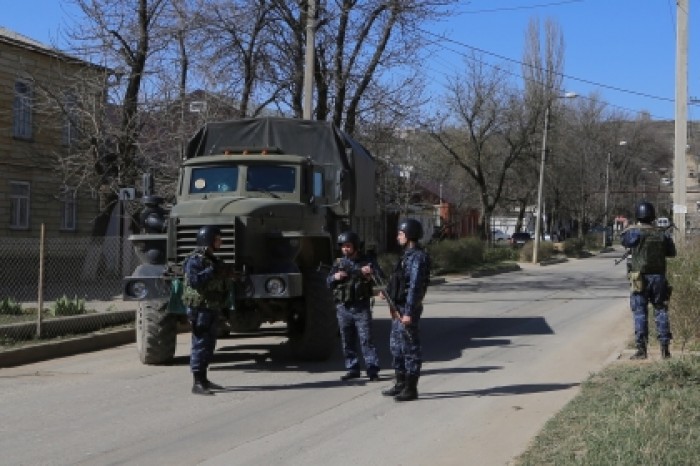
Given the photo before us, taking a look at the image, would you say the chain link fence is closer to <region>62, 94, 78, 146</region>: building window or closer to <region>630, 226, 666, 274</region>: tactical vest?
<region>62, 94, 78, 146</region>: building window

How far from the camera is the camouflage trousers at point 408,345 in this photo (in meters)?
8.20

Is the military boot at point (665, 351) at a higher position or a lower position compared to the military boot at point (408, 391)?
higher

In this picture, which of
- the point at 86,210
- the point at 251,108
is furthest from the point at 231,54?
the point at 86,210

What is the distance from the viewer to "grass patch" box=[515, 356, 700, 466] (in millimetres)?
5332

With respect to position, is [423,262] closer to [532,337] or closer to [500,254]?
[532,337]

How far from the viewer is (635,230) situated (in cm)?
1038

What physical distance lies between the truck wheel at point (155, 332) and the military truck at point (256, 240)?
0.01m

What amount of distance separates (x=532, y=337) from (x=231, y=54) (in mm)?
12588

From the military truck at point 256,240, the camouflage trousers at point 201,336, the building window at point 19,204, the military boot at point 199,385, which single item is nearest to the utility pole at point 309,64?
the military truck at point 256,240

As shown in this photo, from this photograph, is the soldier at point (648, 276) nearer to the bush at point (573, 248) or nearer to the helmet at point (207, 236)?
the helmet at point (207, 236)

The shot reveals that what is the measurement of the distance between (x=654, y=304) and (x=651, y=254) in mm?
595

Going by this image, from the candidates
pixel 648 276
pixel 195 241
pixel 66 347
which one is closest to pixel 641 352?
pixel 648 276

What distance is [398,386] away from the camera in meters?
8.62

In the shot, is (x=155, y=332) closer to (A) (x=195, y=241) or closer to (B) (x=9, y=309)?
(A) (x=195, y=241)
